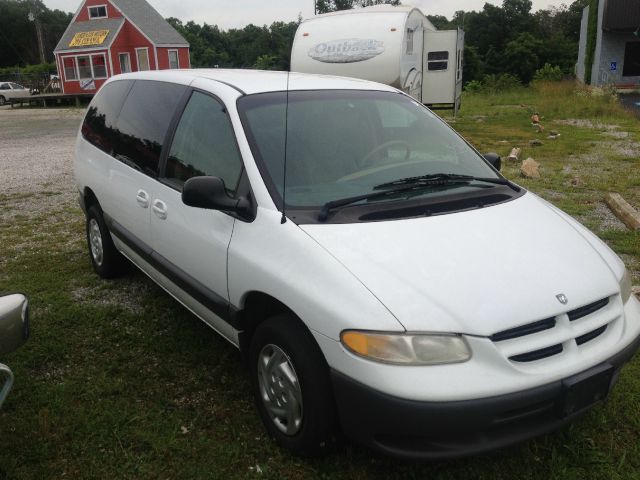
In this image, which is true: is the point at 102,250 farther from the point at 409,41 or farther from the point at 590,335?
the point at 409,41

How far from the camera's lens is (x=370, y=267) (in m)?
2.39

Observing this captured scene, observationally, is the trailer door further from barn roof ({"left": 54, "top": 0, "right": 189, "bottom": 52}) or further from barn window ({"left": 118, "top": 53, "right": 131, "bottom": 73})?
barn window ({"left": 118, "top": 53, "right": 131, "bottom": 73})

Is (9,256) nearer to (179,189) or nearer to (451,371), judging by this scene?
(179,189)

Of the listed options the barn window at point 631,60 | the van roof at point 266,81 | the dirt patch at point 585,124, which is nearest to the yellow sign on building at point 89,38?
the dirt patch at point 585,124

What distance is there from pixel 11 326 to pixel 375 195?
1765 millimetres

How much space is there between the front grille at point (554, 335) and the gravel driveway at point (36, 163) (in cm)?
719

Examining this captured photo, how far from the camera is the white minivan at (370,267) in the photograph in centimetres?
220

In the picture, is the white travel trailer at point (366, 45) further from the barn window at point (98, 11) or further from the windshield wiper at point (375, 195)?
the barn window at point (98, 11)

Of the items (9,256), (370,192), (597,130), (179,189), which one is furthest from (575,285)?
(597,130)

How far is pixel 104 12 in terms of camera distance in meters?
36.1

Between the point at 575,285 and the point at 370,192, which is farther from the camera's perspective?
the point at 370,192

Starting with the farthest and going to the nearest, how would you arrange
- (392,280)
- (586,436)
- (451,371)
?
1. (586,436)
2. (392,280)
3. (451,371)

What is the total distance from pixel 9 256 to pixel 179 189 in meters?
3.33

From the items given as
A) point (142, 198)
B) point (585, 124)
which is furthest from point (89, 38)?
point (142, 198)
